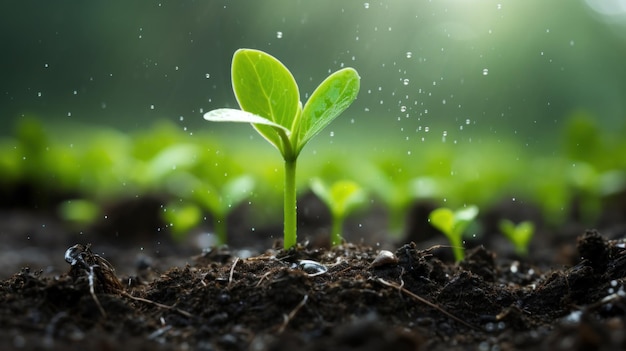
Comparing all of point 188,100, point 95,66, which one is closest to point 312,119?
point 188,100

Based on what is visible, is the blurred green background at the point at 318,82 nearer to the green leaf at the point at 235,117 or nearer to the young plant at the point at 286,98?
the young plant at the point at 286,98

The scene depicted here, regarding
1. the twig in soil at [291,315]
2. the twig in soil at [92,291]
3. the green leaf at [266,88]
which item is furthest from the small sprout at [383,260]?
the twig in soil at [92,291]

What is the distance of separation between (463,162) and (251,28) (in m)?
1.73

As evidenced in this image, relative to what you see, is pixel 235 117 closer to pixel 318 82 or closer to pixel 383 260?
pixel 383 260

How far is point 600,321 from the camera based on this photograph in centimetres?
103

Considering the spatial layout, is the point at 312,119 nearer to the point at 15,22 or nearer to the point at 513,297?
the point at 513,297

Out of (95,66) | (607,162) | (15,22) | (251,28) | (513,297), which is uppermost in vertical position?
(15,22)

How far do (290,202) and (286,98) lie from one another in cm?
24

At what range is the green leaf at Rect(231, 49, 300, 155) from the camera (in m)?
1.30

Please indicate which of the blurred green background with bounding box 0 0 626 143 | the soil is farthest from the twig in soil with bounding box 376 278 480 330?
the blurred green background with bounding box 0 0 626 143

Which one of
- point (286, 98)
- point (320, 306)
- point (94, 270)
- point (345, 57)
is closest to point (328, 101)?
point (286, 98)

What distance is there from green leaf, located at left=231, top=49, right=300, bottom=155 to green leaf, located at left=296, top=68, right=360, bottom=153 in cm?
3

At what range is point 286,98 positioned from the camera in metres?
1.34

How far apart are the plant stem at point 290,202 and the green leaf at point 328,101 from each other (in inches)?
1.8
